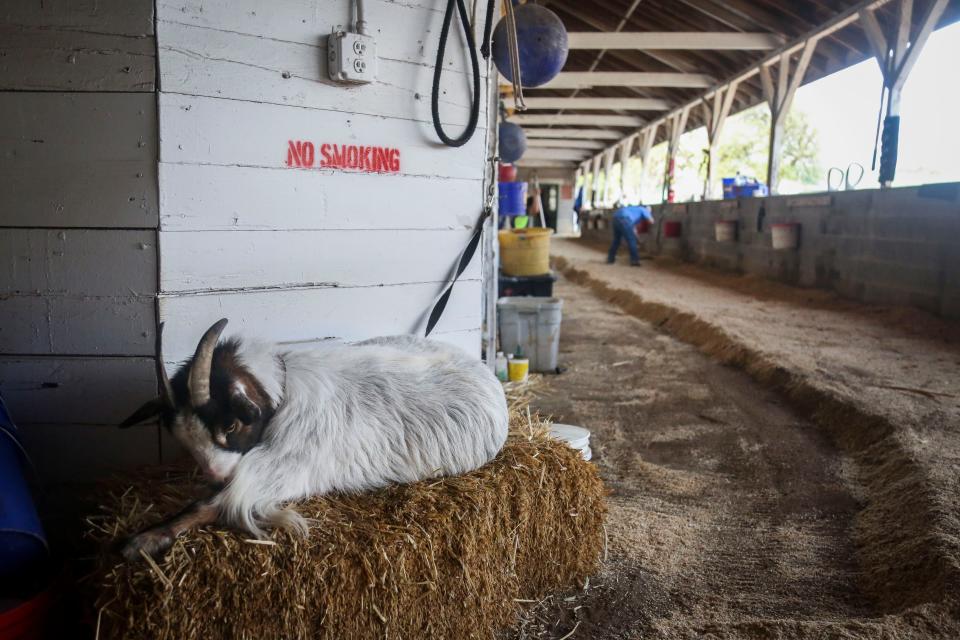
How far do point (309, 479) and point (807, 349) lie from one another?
534cm

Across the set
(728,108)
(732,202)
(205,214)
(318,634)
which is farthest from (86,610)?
(728,108)

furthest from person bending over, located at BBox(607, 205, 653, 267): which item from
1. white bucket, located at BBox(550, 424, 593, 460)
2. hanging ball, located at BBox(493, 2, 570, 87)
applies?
white bucket, located at BBox(550, 424, 593, 460)

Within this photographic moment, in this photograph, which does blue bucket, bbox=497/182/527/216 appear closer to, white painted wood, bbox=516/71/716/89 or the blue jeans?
white painted wood, bbox=516/71/716/89

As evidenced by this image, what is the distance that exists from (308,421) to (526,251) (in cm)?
526

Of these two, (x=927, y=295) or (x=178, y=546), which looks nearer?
(x=178, y=546)

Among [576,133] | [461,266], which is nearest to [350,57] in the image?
[461,266]

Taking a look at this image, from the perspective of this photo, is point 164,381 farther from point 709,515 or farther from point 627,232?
point 627,232

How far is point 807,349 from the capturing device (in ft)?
19.9

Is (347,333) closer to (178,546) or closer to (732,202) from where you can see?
(178,546)

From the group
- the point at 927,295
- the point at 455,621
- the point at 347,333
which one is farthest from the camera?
the point at 927,295

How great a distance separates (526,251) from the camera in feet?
23.4

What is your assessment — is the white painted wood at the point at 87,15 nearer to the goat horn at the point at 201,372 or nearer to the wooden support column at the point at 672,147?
the goat horn at the point at 201,372

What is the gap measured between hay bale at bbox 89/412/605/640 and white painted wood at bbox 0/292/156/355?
61 cm

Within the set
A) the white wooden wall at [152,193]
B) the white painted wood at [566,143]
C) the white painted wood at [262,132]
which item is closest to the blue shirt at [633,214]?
the white painted wood at [566,143]
